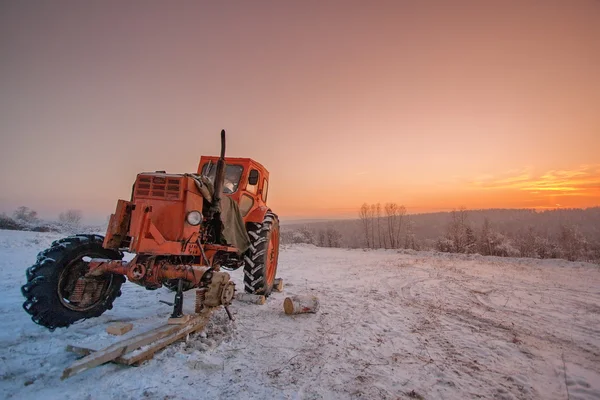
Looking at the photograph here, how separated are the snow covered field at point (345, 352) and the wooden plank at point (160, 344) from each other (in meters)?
0.10

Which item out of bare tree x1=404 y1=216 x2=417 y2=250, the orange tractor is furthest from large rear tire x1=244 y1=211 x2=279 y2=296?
bare tree x1=404 y1=216 x2=417 y2=250

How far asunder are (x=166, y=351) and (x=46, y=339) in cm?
153

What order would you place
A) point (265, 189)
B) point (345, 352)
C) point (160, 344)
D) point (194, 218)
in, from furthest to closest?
point (265, 189) → point (194, 218) → point (345, 352) → point (160, 344)

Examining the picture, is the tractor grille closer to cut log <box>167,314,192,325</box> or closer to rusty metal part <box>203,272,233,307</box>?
rusty metal part <box>203,272,233,307</box>

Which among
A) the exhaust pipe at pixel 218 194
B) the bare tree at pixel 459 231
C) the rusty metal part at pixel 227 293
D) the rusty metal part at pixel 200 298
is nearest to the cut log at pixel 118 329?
the rusty metal part at pixel 200 298

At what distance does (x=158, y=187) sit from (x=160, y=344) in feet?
6.94

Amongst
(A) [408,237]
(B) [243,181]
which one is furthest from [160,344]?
(A) [408,237]

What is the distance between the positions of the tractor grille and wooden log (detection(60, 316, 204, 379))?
1761 mm

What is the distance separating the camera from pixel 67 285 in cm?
377

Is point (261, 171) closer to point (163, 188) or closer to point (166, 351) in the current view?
point (163, 188)

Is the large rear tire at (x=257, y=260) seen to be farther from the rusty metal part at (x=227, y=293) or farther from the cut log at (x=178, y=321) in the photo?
the cut log at (x=178, y=321)

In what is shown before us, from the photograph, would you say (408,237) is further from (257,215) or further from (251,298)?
(251,298)

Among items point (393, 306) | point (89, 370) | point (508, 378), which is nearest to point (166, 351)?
point (89, 370)

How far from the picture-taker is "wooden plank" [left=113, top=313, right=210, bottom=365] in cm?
287
